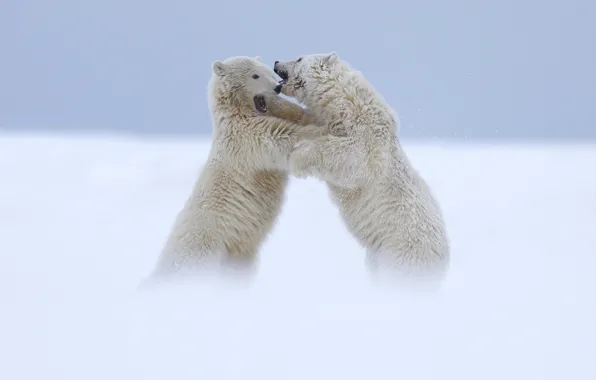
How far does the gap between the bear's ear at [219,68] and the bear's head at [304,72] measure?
39 cm

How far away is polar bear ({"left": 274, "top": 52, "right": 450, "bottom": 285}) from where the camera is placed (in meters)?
5.15

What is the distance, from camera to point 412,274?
5.07m

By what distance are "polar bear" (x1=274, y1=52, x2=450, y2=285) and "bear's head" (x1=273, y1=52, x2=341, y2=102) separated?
0.19 metres

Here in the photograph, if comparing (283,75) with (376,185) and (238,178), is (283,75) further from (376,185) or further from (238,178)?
(376,185)

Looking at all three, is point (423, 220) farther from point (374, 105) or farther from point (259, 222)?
point (259, 222)

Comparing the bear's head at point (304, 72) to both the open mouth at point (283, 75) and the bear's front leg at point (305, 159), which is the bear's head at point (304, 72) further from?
the bear's front leg at point (305, 159)

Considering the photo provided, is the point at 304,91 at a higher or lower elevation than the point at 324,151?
higher

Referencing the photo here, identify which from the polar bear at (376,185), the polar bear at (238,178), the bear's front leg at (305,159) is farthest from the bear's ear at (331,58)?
the bear's front leg at (305,159)

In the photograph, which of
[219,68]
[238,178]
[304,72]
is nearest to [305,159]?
[238,178]

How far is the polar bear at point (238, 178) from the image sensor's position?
5543mm

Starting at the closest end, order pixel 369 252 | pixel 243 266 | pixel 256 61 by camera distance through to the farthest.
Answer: pixel 369 252
pixel 243 266
pixel 256 61

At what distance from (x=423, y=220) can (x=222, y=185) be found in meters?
1.49

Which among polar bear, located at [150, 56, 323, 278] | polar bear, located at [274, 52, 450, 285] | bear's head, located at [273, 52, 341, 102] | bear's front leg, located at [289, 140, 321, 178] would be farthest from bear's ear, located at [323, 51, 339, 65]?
bear's front leg, located at [289, 140, 321, 178]

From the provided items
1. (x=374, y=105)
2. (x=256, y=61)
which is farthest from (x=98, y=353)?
(x=256, y=61)
